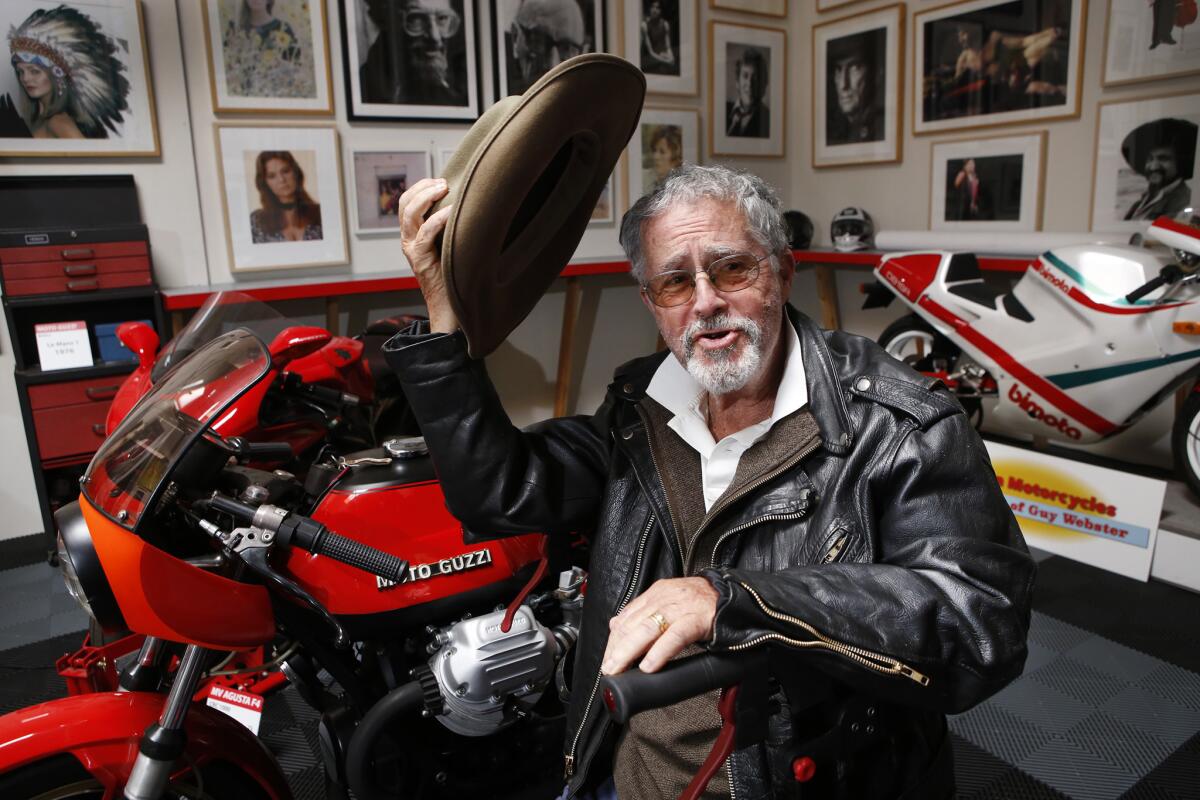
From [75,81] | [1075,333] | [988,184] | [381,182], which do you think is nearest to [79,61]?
[75,81]

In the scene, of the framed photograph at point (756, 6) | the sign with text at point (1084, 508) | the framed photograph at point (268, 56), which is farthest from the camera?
the framed photograph at point (756, 6)

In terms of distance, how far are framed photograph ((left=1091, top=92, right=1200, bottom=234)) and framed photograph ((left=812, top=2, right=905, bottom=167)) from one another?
3.69 ft

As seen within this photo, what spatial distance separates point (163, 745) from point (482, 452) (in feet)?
1.96

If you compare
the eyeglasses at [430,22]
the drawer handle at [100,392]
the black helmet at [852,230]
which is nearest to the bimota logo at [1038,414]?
the black helmet at [852,230]

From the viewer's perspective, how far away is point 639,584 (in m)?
1.14

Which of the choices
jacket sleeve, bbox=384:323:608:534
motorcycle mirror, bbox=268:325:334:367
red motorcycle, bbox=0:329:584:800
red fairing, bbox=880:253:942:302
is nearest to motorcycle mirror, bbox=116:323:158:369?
motorcycle mirror, bbox=268:325:334:367

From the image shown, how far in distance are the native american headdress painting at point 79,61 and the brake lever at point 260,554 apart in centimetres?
281

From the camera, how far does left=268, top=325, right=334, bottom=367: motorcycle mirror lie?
2.07 meters

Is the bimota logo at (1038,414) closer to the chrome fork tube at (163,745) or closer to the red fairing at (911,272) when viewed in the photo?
the red fairing at (911,272)

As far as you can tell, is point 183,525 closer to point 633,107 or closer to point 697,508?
point 697,508

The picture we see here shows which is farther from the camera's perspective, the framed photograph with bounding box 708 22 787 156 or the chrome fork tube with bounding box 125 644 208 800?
the framed photograph with bounding box 708 22 787 156

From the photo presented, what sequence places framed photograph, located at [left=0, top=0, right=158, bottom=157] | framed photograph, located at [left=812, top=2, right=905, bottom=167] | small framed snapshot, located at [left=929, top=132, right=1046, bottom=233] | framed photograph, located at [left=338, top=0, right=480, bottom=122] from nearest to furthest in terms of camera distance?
framed photograph, located at [left=0, top=0, right=158, bottom=157]
framed photograph, located at [left=338, top=0, right=480, bottom=122]
small framed snapshot, located at [left=929, top=132, right=1046, bottom=233]
framed photograph, located at [left=812, top=2, right=905, bottom=167]

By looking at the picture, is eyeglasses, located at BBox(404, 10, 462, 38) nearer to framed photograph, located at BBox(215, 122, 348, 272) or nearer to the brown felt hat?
Result: framed photograph, located at BBox(215, 122, 348, 272)

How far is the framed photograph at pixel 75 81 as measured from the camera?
309 centimetres
